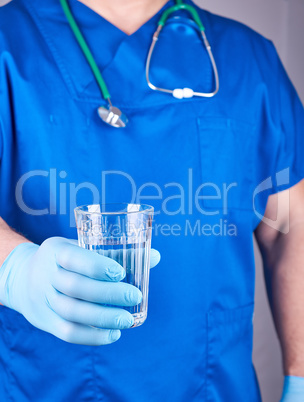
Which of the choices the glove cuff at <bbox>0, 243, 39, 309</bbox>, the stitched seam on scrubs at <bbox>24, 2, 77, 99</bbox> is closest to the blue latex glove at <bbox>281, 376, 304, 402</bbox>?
the glove cuff at <bbox>0, 243, 39, 309</bbox>

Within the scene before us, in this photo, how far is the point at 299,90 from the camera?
1.88 m

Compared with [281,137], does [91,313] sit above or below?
below

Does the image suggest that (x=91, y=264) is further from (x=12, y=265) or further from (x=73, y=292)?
(x=12, y=265)

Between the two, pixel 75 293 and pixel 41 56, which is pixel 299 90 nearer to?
pixel 41 56

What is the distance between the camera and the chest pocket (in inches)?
37.9

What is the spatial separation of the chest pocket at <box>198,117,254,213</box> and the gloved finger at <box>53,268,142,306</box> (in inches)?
13.9

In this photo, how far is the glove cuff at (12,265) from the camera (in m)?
0.77

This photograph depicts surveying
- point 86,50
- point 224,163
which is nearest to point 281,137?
point 224,163

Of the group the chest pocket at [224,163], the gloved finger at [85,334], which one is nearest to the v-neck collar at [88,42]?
the chest pocket at [224,163]

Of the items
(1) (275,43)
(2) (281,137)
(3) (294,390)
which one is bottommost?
(3) (294,390)

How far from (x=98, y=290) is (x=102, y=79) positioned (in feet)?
1.38

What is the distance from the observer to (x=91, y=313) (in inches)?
26.5

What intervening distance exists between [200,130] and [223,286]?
0.32m

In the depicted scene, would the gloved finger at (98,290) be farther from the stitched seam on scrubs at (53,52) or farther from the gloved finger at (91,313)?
the stitched seam on scrubs at (53,52)
